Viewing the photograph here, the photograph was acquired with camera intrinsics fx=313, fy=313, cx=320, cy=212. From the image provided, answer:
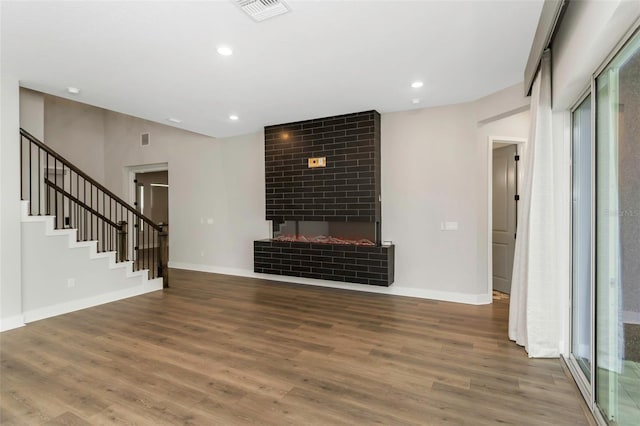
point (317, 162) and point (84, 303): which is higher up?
point (317, 162)

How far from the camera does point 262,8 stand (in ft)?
7.36

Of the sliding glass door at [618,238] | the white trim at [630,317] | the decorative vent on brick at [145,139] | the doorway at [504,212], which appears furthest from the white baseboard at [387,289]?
the decorative vent on brick at [145,139]

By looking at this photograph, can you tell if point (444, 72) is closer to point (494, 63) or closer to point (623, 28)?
point (494, 63)

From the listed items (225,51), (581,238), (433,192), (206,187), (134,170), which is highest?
(225,51)

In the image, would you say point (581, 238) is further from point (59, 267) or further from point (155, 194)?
point (155, 194)

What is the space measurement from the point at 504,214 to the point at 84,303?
20.7 ft

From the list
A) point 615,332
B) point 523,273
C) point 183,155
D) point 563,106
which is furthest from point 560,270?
point 183,155

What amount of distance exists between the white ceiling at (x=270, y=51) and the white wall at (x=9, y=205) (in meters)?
0.30

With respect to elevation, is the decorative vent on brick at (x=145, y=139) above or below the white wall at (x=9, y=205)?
above

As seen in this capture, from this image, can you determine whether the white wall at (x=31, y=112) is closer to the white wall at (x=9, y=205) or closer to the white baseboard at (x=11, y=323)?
the white wall at (x=9, y=205)

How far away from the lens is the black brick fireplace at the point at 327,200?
185 inches

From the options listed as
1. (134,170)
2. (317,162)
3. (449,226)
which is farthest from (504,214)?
(134,170)

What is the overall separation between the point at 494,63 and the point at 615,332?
2527 mm

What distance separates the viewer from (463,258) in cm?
439
